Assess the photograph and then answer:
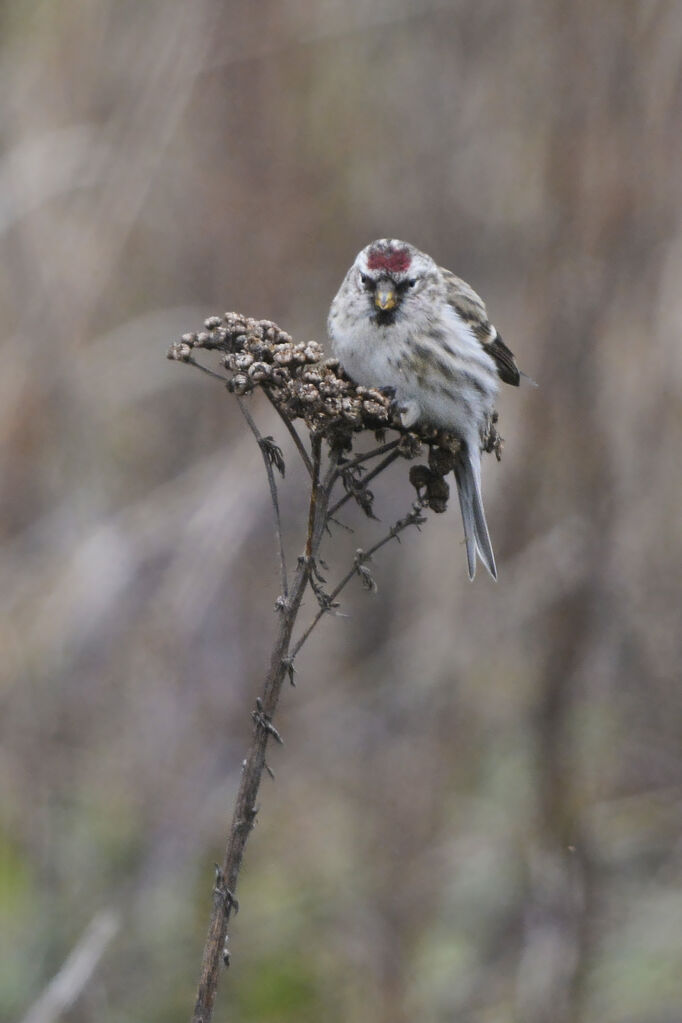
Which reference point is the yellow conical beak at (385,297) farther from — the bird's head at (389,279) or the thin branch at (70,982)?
the thin branch at (70,982)

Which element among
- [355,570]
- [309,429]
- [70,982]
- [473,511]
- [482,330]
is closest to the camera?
[355,570]

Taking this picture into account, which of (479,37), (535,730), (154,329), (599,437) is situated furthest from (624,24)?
(535,730)

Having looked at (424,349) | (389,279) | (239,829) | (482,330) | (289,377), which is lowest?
(239,829)

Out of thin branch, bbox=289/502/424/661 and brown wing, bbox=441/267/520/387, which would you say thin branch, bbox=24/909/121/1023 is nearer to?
thin branch, bbox=289/502/424/661

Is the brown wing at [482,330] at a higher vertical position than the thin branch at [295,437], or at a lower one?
higher

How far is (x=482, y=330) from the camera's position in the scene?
3.34 metres

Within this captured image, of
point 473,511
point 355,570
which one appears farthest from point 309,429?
point 473,511

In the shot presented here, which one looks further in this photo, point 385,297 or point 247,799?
point 385,297

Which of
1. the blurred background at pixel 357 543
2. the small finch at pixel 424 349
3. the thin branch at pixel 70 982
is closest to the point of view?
the thin branch at pixel 70 982

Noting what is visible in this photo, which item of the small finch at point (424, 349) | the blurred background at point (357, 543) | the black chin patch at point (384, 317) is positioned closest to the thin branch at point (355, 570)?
the small finch at point (424, 349)

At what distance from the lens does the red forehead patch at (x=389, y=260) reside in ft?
10.4

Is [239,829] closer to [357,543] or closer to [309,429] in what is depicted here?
[309,429]

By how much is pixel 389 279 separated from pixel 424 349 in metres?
0.20

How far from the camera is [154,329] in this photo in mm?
4758
